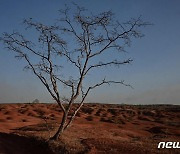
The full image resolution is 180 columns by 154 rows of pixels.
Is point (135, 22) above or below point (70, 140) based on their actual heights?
above

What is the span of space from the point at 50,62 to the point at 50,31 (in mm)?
1724

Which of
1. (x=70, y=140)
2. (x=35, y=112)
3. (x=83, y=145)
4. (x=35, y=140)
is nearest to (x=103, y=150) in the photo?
(x=83, y=145)

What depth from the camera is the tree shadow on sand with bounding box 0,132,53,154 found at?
13.5 m

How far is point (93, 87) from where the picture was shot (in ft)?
49.8

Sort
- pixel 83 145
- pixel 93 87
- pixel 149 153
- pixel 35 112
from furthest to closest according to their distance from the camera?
pixel 35 112 → pixel 93 87 → pixel 83 145 → pixel 149 153

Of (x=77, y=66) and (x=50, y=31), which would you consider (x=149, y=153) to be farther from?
(x=50, y=31)

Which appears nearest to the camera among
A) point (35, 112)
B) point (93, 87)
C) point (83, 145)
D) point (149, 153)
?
point (149, 153)

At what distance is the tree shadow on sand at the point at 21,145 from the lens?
13527 mm


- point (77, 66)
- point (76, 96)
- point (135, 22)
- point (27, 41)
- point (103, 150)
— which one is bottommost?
point (103, 150)

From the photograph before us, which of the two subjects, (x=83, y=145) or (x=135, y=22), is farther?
(x=135, y=22)

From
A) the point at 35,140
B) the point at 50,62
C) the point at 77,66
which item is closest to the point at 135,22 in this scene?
the point at 77,66

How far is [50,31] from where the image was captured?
15.4 metres

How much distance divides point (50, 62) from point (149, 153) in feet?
23.1

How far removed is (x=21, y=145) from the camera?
49.3 feet
